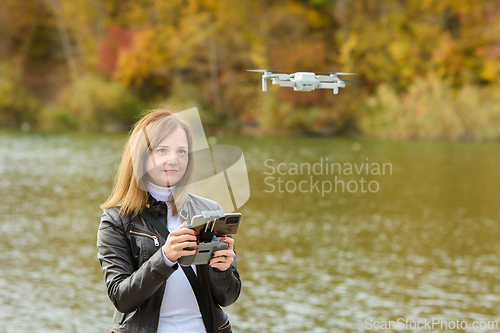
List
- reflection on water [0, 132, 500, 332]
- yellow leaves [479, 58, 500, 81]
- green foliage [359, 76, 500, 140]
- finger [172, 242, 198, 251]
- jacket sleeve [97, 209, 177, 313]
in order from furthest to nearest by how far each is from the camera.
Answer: yellow leaves [479, 58, 500, 81], green foliage [359, 76, 500, 140], reflection on water [0, 132, 500, 332], jacket sleeve [97, 209, 177, 313], finger [172, 242, 198, 251]

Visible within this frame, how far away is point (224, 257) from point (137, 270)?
34 centimetres

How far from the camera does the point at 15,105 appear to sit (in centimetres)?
4197

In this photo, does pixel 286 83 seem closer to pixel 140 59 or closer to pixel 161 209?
pixel 161 209

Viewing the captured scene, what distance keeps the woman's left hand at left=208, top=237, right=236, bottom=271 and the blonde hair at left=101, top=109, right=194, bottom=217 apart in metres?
0.31

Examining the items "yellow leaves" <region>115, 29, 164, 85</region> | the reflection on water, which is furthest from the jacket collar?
"yellow leaves" <region>115, 29, 164, 85</region>

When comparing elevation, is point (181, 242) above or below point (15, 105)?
below

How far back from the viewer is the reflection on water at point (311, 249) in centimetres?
996

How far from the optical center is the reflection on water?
9961 mm

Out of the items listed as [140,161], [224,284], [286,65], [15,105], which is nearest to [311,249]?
[224,284]

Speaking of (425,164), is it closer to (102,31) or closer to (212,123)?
(212,123)

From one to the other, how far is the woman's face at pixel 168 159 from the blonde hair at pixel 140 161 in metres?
0.02

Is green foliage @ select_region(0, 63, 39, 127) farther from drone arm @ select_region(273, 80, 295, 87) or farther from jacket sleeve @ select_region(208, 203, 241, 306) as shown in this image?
drone arm @ select_region(273, 80, 295, 87)

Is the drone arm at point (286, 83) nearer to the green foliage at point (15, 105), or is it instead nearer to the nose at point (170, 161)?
the nose at point (170, 161)

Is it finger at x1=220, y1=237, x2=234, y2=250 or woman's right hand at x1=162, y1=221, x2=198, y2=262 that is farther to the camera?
finger at x1=220, y1=237, x2=234, y2=250
